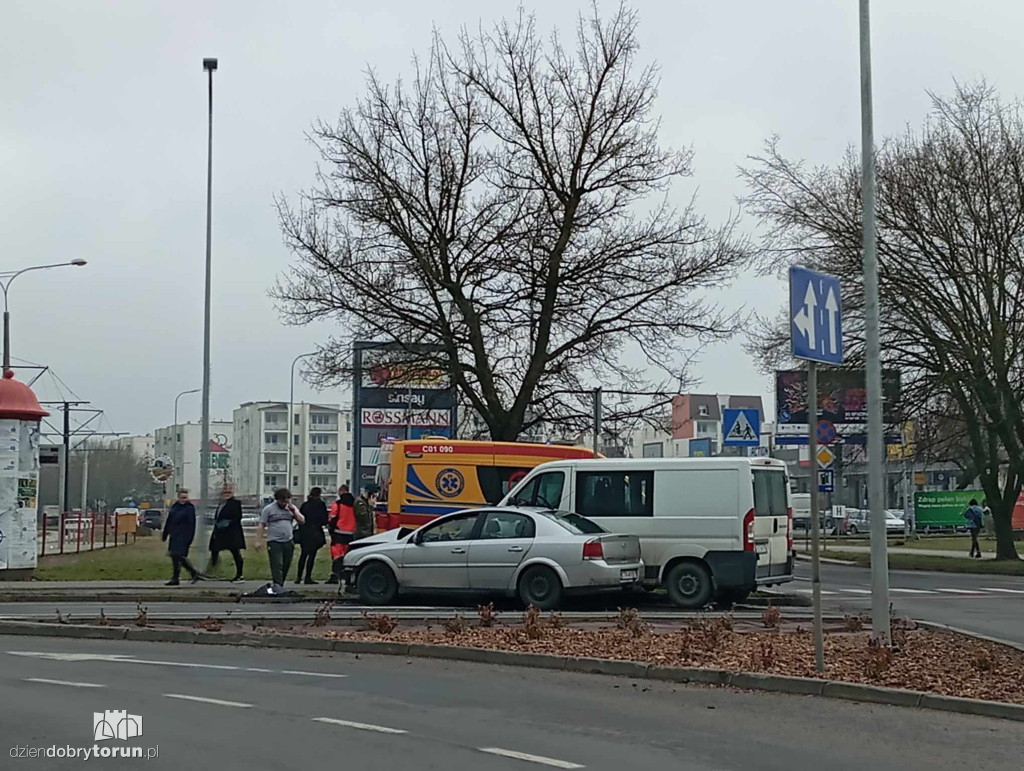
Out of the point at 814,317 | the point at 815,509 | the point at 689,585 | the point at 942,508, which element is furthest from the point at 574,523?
the point at 942,508

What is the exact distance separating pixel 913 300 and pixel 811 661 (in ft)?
76.3

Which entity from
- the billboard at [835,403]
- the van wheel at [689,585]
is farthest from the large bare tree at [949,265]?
the van wheel at [689,585]

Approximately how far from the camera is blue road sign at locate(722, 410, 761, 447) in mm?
24250

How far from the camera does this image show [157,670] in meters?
12.4

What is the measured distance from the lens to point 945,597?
22922 mm

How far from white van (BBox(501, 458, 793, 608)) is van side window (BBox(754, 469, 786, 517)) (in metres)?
0.01

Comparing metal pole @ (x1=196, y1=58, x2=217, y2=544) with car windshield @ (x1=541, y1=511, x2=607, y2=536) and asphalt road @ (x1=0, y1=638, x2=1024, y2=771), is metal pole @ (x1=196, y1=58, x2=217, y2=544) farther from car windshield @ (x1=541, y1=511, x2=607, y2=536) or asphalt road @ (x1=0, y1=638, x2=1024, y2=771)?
asphalt road @ (x1=0, y1=638, x2=1024, y2=771)

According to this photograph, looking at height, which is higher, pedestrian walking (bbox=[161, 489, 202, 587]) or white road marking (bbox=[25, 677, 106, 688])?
pedestrian walking (bbox=[161, 489, 202, 587])

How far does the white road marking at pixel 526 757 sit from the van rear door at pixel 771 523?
10664 millimetres

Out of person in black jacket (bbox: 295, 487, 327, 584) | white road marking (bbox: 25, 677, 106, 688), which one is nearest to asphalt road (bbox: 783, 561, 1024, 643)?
person in black jacket (bbox: 295, 487, 327, 584)

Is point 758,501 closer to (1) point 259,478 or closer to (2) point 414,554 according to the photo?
(2) point 414,554

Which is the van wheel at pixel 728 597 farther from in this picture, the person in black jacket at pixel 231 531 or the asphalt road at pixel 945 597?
the person in black jacket at pixel 231 531

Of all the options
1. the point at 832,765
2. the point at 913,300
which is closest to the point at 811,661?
the point at 832,765

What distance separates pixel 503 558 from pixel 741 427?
7.53m
